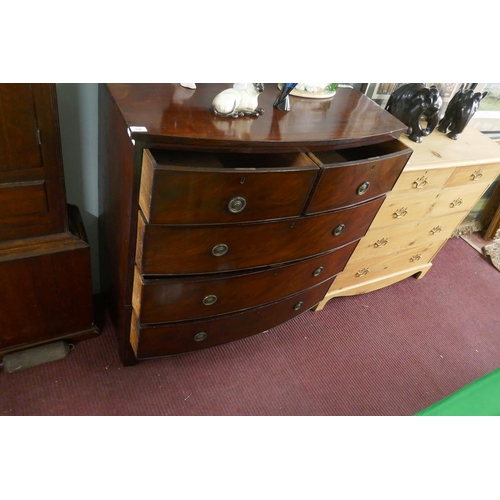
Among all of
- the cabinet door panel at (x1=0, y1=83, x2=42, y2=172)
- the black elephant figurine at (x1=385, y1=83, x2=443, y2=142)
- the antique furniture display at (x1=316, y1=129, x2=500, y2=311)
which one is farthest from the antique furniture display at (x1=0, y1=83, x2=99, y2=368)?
the black elephant figurine at (x1=385, y1=83, x2=443, y2=142)

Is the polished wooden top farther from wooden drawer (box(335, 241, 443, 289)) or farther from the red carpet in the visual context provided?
the red carpet

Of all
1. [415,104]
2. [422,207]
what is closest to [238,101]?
[415,104]

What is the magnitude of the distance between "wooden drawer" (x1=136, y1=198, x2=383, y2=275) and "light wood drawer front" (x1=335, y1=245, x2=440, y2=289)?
537 millimetres

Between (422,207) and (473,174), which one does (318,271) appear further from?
(473,174)

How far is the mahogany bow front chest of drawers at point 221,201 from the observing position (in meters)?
0.91

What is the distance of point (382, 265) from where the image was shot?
6.38 ft

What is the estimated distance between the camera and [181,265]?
109 cm

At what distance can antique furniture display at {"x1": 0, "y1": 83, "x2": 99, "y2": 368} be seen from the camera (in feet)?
3.09

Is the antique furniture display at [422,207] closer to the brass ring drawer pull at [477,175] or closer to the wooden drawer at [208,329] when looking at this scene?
the brass ring drawer pull at [477,175]

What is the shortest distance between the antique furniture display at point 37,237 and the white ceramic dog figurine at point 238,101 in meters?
0.40

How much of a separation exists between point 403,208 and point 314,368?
79cm

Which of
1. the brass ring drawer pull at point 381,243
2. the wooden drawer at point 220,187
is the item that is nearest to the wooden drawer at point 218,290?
the wooden drawer at point 220,187

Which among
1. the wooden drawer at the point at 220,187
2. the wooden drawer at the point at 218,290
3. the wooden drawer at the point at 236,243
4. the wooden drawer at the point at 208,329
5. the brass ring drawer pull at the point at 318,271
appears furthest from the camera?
the brass ring drawer pull at the point at 318,271

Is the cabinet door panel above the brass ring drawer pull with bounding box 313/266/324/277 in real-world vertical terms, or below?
above
